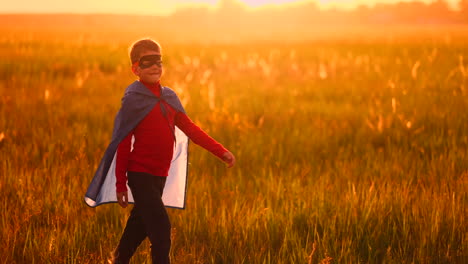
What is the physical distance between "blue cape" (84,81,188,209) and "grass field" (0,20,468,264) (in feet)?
1.16

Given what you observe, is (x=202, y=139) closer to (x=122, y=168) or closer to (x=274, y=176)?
(x=122, y=168)

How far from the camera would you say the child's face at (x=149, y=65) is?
6.09 ft

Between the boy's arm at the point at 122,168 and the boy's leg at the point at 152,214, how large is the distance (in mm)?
38

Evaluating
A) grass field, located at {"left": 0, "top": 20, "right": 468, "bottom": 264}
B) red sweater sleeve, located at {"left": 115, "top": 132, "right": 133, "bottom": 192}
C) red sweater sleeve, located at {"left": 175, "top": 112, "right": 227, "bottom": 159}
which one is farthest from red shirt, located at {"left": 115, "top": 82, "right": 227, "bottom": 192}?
grass field, located at {"left": 0, "top": 20, "right": 468, "bottom": 264}

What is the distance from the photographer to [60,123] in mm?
4840

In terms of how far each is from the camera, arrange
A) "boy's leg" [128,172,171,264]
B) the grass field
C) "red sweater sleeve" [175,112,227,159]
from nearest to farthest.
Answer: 1. "boy's leg" [128,172,171,264]
2. "red sweater sleeve" [175,112,227,159]
3. the grass field

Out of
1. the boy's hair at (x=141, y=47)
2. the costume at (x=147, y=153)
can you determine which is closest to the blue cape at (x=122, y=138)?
the costume at (x=147, y=153)

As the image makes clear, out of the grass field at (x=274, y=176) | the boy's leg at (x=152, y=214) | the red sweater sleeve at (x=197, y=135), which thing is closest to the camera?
→ the boy's leg at (x=152, y=214)

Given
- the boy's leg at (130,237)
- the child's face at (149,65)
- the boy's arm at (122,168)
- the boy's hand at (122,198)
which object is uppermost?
the child's face at (149,65)

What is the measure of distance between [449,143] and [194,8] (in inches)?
3128

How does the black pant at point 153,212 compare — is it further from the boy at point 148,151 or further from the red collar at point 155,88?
the red collar at point 155,88

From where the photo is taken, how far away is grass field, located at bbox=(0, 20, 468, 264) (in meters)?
2.44

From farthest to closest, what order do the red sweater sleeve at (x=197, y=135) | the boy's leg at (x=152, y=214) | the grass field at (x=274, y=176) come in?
the grass field at (x=274, y=176)
the red sweater sleeve at (x=197, y=135)
the boy's leg at (x=152, y=214)

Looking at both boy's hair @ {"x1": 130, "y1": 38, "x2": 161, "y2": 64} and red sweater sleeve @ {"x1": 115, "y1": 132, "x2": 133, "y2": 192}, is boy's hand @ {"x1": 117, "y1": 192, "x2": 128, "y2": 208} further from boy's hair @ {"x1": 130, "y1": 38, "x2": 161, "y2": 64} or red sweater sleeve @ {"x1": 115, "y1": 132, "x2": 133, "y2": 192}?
boy's hair @ {"x1": 130, "y1": 38, "x2": 161, "y2": 64}
